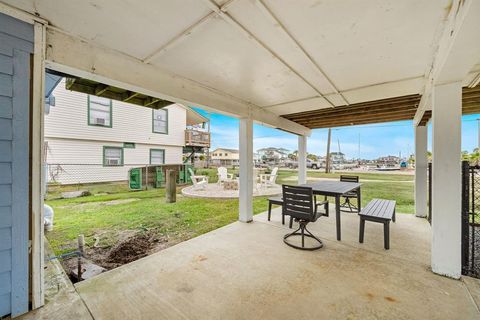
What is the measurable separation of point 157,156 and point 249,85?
9.79 meters

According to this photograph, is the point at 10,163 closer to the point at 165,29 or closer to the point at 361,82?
the point at 165,29

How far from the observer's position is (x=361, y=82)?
3.36m

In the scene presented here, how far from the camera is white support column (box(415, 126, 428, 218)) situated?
508cm

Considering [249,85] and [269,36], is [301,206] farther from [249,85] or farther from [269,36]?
[269,36]

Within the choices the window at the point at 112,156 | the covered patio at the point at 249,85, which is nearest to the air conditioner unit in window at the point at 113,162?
the window at the point at 112,156

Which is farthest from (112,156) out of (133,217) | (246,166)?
(246,166)

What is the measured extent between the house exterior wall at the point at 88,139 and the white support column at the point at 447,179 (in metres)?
11.4

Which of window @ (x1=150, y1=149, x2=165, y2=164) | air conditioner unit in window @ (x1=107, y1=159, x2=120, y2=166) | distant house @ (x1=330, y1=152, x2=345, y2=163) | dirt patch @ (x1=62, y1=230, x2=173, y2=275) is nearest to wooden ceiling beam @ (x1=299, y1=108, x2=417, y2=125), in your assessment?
dirt patch @ (x1=62, y1=230, x2=173, y2=275)

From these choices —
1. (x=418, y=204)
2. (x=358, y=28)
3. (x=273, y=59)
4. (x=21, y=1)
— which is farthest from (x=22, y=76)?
(x=418, y=204)

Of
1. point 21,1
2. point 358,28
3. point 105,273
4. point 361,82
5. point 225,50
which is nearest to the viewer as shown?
point 21,1

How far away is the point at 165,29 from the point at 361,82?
121 inches

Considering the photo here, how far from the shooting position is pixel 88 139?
9430 millimetres

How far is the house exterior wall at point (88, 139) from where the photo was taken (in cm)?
858

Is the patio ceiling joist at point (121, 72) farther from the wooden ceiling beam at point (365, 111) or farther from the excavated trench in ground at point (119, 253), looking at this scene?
the wooden ceiling beam at point (365, 111)
